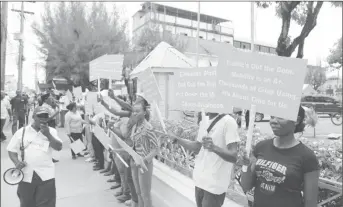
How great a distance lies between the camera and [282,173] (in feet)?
6.87

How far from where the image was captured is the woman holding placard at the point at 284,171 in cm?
205

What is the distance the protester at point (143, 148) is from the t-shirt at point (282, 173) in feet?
5.47

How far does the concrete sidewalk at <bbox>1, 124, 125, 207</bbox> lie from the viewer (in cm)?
517

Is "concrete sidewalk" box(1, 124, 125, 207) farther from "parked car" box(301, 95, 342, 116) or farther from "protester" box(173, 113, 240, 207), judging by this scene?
"parked car" box(301, 95, 342, 116)

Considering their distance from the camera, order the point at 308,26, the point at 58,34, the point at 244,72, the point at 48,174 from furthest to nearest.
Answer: the point at 58,34
the point at 308,26
the point at 48,174
the point at 244,72

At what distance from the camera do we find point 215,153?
8.79 ft

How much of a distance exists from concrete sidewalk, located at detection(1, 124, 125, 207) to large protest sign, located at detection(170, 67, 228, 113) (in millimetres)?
2465

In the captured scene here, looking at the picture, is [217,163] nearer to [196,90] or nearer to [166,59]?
[196,90]

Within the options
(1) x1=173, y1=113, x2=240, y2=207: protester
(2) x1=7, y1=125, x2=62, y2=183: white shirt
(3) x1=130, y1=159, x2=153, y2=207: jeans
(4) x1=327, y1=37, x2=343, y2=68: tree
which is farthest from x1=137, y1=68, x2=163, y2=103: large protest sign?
(4) x1=327, y1=37, x2=343, y2=68: tree

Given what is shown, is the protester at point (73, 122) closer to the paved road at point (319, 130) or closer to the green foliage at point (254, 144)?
the green foliage at point (254, 144)

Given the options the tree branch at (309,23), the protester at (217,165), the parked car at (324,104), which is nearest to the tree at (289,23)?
the tree branch at (309,23)

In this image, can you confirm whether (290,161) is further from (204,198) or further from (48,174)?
(48,174)

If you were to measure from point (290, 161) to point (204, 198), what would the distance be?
976 mm

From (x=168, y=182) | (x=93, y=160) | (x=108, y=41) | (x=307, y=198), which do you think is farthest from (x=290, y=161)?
(x=108, y=41)
